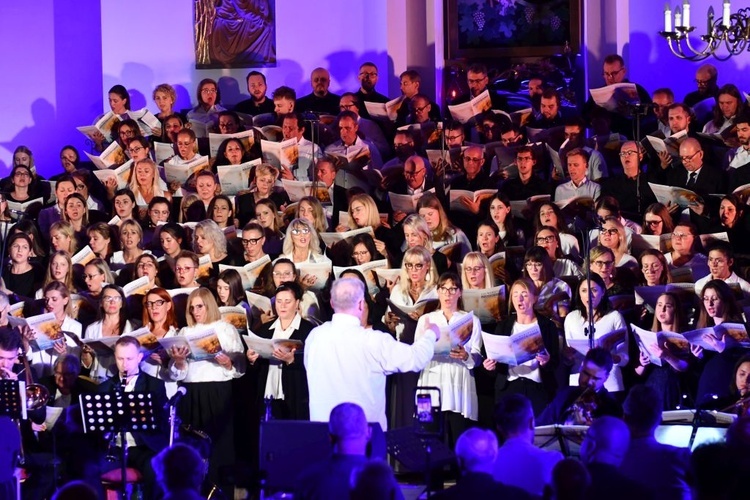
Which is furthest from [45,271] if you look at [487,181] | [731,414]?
[731,414]

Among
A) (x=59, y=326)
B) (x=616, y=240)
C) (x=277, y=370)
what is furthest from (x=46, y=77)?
(x=616, y=240)

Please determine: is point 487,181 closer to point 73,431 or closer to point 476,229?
point 476,229

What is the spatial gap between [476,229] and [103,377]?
2719mm

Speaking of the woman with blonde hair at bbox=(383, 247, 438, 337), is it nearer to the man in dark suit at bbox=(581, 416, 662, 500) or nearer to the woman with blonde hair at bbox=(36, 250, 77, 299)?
the woman with blonde hair at bbox=(36, 250, 77, 299)

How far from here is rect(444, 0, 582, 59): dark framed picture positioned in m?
12.2

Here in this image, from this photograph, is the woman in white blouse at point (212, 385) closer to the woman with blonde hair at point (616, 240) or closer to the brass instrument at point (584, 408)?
the brass instrument at point (584, 408)

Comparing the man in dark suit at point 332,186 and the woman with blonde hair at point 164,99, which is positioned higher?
the woman with blonde hair at point 164,99

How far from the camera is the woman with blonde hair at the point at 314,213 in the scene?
8750 millimetres

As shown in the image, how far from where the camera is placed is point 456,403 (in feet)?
24.3

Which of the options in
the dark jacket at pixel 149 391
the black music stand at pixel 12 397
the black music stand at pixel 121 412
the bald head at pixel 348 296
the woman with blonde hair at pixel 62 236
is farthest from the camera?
the woman with blonde hair at pixel 62 236

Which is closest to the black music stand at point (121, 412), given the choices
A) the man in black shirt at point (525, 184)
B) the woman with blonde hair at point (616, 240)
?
the woman with blonde hair at point (616, 240)

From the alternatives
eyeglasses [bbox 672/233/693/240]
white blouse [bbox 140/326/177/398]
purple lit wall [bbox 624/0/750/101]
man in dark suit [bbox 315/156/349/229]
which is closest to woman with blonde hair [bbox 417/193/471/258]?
man in dark suit [bbox 315/156/349/229]

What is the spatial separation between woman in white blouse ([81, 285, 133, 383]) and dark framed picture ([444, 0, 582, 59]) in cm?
553

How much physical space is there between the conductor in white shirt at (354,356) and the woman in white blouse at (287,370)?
1.89 meters
